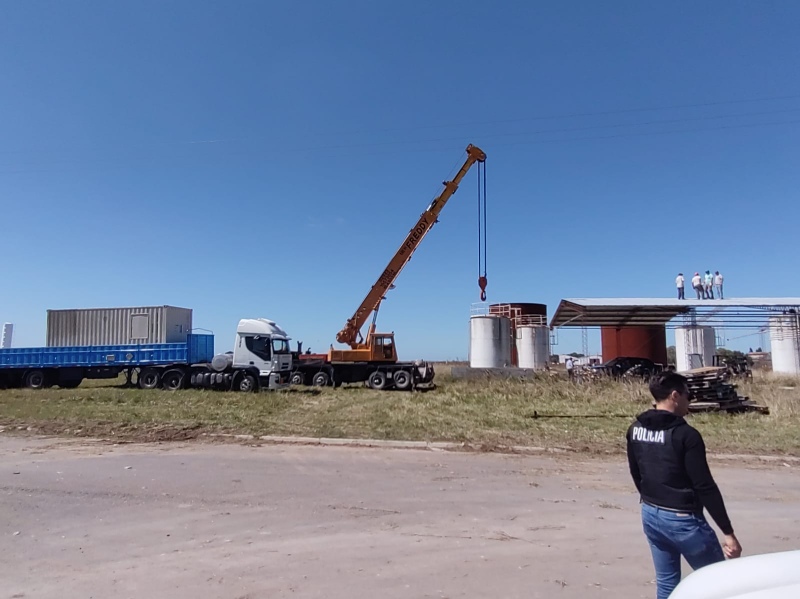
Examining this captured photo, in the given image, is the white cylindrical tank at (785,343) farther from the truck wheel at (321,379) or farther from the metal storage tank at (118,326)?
the metal storage tank at (118,326)

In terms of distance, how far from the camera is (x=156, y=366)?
26109 millimetres

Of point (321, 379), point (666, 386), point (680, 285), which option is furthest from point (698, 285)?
point (666, 386)

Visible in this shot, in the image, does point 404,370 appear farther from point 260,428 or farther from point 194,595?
point 194,595

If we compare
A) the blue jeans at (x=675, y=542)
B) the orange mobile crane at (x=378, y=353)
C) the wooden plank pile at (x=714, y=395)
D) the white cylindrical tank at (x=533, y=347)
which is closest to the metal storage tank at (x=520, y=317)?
the white cylindrical tank at (x=533, y=347)

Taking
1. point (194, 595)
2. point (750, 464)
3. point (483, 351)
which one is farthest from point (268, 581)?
point (483, 351)

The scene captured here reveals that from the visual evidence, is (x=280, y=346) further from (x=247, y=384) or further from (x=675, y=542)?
(x=675, y=542)

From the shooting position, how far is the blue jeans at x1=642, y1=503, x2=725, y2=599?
3.23 m

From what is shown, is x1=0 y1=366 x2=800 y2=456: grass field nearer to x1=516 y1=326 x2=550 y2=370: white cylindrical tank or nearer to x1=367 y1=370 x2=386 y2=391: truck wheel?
x1=367 y1=370 x2=386 y2=391: truck wheel

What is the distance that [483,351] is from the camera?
110ft

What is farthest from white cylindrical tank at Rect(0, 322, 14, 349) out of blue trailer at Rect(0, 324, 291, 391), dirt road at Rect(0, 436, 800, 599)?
dirt road at Rect(0, 436, 800, 599)

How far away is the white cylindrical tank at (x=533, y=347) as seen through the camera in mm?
36188

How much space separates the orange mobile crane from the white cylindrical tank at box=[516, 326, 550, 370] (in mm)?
10447

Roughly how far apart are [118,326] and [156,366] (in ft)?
11.3

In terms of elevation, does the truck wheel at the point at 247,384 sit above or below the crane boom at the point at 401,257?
below
